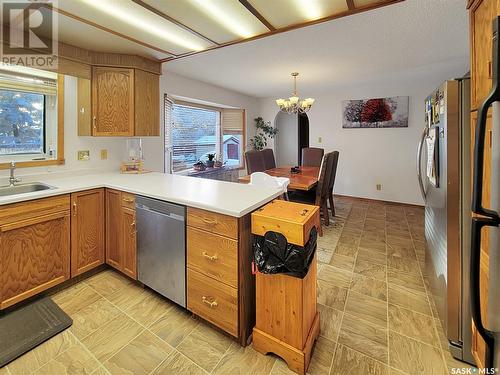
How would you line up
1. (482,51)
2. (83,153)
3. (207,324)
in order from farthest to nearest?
(83,153) → (207,324) → (482,51)

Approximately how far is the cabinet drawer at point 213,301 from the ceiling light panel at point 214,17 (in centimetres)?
190

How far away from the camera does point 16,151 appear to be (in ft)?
7.64


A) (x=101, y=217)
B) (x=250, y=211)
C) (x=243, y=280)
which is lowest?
(x=243, y=280)

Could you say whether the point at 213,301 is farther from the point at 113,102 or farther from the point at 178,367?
the point at 113,102

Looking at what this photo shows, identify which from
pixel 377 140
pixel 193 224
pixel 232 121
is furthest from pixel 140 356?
pixel 377 140

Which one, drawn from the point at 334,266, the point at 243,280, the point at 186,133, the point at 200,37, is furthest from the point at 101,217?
the point at 186,133

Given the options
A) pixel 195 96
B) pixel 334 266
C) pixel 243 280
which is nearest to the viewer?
pixel 243 280

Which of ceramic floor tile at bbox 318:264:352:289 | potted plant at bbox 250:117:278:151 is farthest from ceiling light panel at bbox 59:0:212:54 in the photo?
potted plant at bbox 250:117:278:151

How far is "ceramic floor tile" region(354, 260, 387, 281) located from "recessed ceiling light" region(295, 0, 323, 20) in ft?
7.47

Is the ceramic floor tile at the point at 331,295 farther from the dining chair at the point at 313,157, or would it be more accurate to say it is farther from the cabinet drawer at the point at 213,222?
the dining chair at the point at 313,157

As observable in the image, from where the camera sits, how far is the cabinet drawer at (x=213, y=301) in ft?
4.99

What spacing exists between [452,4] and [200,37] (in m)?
2.08

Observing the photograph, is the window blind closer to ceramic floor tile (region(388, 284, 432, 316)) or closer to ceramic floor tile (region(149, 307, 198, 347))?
ceramic floor tile (region(149, 307, 198, 347))

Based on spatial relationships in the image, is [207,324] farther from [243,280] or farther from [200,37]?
[200,37]
